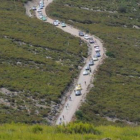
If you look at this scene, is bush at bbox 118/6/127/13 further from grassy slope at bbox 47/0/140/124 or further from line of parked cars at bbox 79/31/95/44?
line of parked cars at bbox 79/31/95/44

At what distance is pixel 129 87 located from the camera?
50.7m

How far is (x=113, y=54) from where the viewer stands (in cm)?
6712

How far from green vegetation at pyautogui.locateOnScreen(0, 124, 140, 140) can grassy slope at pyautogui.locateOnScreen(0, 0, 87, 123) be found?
17787 millimetres

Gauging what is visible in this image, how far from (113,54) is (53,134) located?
56797mm

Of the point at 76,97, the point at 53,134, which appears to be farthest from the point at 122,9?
the point at 53,134

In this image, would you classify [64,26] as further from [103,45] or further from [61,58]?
[61,58]

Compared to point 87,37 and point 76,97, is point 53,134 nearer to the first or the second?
point 76,97

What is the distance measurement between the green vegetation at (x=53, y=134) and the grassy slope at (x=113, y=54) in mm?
24380

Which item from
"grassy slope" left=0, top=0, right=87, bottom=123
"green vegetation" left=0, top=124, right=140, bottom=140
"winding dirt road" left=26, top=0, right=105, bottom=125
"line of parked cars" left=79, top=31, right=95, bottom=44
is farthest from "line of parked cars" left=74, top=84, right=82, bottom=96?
"green vegetation" left=0, top=124, right=140, bottom=140

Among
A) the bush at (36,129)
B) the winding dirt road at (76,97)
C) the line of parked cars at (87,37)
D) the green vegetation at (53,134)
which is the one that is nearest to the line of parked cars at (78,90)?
the winding dirt road at (76,97)

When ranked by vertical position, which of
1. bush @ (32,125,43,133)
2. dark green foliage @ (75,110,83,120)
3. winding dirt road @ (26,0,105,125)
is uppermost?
bush @ (32,125,43,133)

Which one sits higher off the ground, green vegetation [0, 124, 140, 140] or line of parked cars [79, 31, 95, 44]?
green vegetation [0, 124, 140, 140]

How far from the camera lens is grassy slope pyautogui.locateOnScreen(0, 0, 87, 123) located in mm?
38134

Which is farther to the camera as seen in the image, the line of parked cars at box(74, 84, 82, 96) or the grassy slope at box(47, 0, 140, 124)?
the line of parked cars at box(74, 84, 82, 96)
